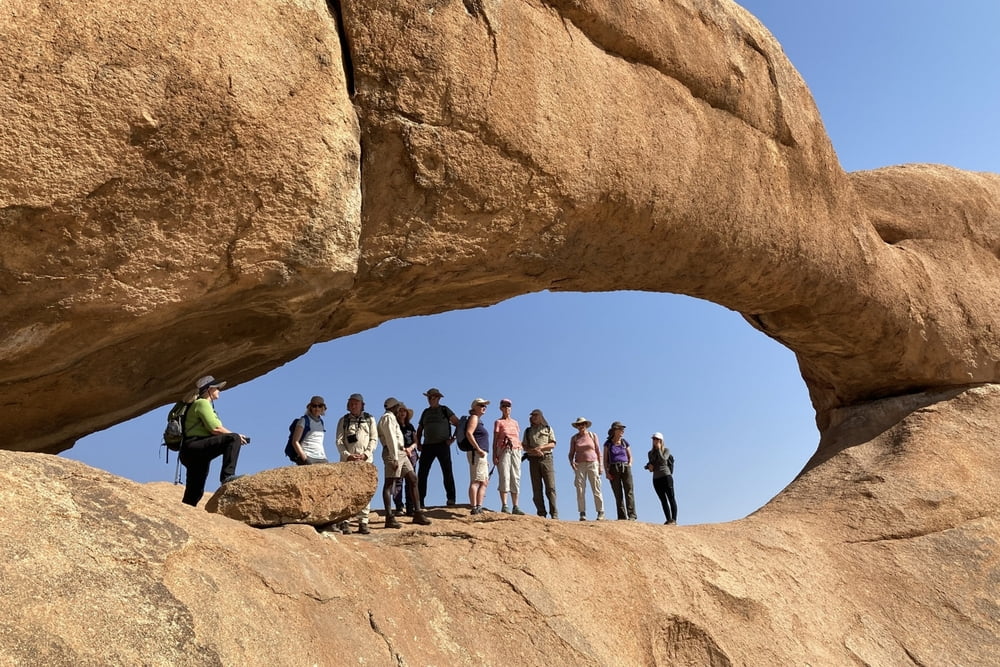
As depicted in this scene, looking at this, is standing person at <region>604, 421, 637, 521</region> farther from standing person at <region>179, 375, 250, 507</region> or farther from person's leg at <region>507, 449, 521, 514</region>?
standing person at <region>179, 375, 250, 507</region>

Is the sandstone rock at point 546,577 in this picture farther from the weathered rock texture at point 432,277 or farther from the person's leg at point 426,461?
the person's leg at point 426,461

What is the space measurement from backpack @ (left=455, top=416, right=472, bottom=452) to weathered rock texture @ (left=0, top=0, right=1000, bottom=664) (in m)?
1.83

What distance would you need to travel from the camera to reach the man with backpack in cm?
570

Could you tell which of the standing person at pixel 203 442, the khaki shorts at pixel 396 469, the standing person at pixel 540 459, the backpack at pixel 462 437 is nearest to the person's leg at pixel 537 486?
the standing person at pixel 540 459

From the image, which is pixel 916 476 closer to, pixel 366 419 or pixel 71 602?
pixel 366 419

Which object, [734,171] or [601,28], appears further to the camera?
[734,171]

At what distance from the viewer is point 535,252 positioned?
4988mm

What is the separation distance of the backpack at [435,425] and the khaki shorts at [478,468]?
30 centimetres

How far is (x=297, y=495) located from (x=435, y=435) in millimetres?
2580

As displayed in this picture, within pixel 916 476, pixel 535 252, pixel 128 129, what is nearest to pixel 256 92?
pixel 128 129

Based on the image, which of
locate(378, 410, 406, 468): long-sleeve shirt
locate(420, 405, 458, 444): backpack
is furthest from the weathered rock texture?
locate(420, 405, 458, 444): backpack

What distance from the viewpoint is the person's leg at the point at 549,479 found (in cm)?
776

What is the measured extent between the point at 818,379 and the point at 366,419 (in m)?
4.43

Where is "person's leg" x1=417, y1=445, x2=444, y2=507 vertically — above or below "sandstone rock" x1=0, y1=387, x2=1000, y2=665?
above
